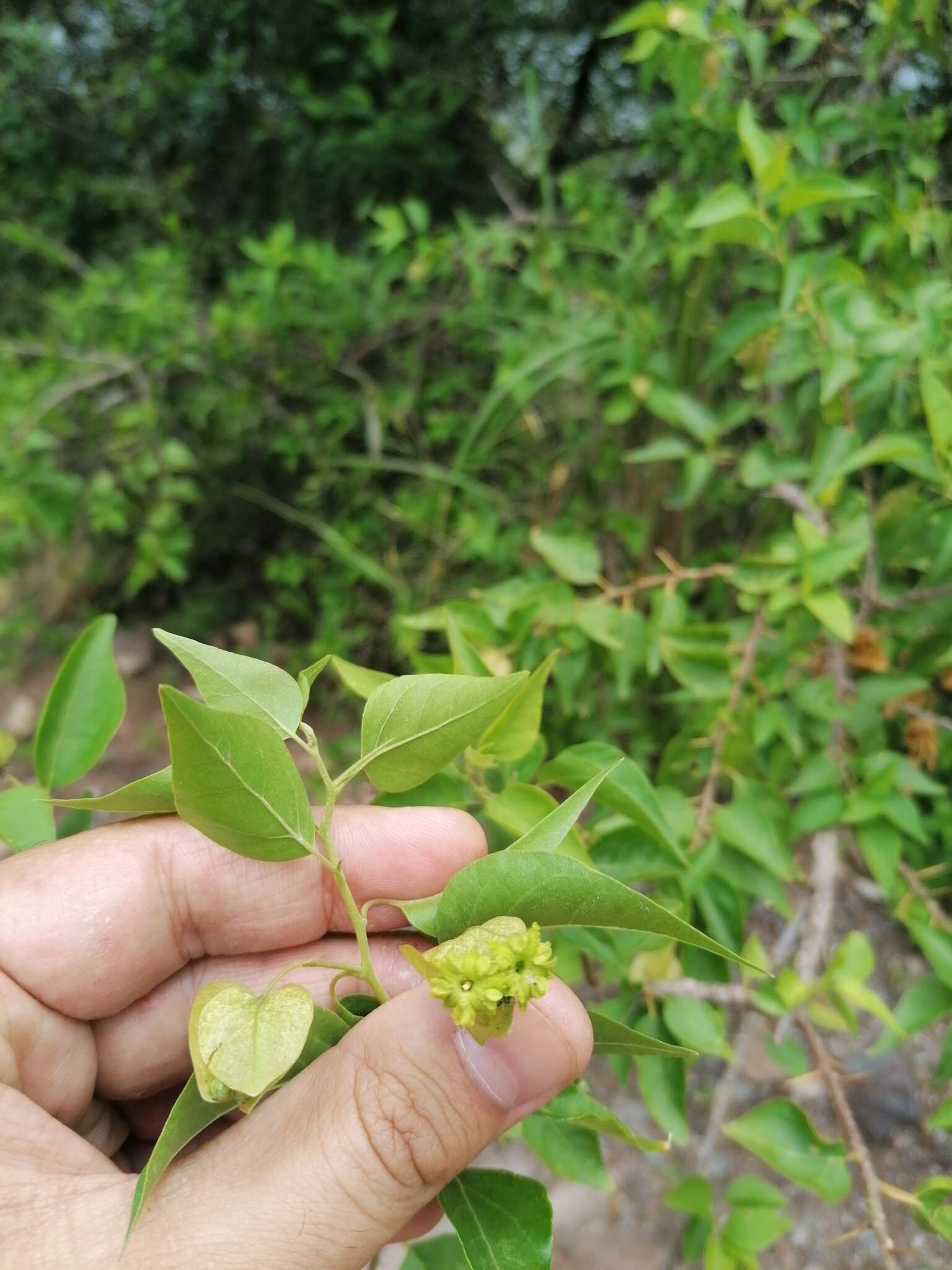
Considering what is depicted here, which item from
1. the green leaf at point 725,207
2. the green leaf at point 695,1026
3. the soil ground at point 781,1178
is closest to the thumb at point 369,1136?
the green leaf at point 695,1026

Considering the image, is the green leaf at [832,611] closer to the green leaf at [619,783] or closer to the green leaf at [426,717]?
the green leaf at [619,783]

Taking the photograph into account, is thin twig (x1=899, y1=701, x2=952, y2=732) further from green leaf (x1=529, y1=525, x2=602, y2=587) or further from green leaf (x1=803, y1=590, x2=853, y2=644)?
Result: green leaf (x1=529, y1=525, x2=602, y2=587)

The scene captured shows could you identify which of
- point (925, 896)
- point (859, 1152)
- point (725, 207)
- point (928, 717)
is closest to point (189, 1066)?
point (859, 1152)

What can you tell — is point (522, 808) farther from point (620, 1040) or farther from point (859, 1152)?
point (859, 1152)

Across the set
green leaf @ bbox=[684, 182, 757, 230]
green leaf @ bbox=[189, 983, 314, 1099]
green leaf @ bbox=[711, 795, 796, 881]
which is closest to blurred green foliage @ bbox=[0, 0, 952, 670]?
green leaf @ bbox=[684, 182, 757, 230]

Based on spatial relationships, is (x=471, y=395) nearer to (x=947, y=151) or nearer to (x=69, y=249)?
(x=947, y=151)

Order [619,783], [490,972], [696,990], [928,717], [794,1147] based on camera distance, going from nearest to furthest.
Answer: [490,972] → [619,783] → [794,1147] → [696,990] → [928,717]

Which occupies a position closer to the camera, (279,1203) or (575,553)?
(279,1203)

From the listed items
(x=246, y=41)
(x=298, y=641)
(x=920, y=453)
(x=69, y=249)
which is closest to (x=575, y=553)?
(x=920, y=453)
